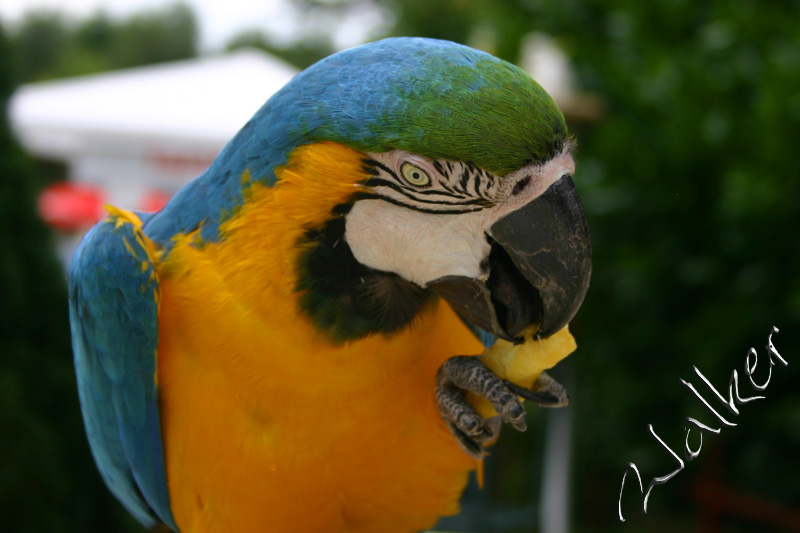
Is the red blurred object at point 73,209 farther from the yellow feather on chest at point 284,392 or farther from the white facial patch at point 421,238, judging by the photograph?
the white facial patch at point 421,238

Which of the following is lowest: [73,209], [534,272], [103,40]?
[103,40]

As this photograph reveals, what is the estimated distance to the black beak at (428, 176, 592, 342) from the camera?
0.90 metres

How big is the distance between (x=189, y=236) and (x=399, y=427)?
0.46m

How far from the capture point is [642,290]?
2.74m

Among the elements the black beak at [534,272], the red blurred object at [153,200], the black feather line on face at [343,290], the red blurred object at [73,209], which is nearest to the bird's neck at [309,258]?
the black feather line on face at [343,290]

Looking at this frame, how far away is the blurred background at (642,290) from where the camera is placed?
229cm

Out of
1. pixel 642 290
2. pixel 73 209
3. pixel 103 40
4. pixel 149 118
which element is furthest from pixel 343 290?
pixel 103 40

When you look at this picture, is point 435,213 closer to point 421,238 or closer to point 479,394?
point 421,238

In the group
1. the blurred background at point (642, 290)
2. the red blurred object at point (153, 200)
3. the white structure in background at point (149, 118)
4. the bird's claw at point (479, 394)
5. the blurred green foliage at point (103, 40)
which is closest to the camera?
the bird's claw at point (479, 394)

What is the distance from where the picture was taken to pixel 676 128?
2496mm

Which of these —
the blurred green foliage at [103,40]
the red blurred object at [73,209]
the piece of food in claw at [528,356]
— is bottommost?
the blurred green foliage at [103,40]

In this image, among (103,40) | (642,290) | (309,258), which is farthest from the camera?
(103,40)

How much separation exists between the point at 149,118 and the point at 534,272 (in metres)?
3.83

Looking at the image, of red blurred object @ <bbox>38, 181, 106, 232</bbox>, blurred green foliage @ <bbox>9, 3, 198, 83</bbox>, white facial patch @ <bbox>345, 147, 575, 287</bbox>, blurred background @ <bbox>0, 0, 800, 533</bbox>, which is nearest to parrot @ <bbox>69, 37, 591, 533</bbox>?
white facial patch @ <bbox>345, 147, 575, 287</bbox>
